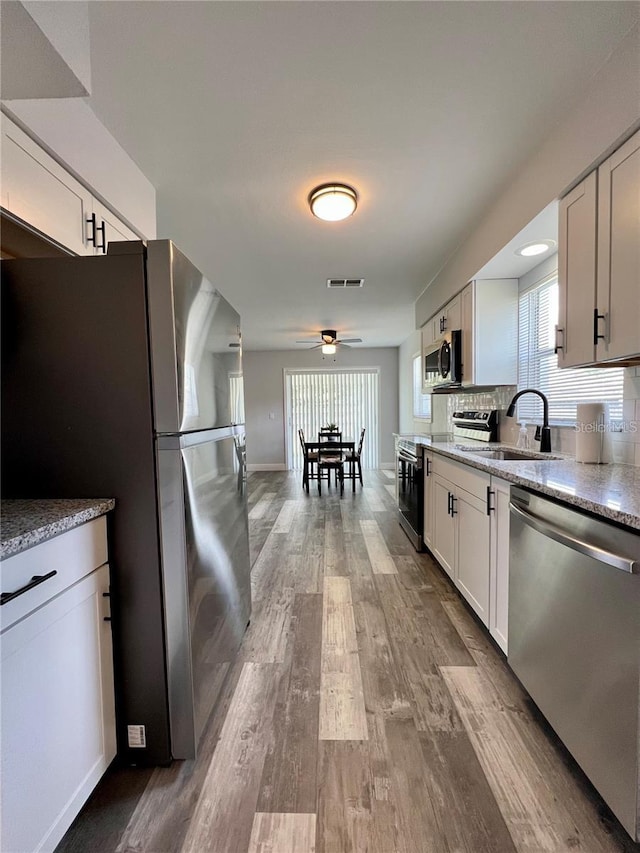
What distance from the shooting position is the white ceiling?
4.09 ft

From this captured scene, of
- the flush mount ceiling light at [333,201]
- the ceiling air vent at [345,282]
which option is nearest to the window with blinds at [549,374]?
the flush mount ceiling light at [333,201]

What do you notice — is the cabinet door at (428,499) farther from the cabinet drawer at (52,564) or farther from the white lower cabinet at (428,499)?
the cabinet drawer at (52,564)

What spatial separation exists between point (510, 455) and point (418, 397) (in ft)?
12.8

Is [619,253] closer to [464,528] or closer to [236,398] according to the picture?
[464,528]

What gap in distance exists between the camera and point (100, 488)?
123 centimetres

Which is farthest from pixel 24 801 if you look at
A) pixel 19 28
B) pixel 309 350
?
pixel 309 350

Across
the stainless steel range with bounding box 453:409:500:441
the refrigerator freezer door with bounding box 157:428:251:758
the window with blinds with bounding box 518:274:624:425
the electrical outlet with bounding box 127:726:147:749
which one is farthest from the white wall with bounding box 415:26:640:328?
the electrical outlet with bounding box 127:726:147:749

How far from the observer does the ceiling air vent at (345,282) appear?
377cm

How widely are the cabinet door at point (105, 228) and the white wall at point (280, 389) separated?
19.5 feet

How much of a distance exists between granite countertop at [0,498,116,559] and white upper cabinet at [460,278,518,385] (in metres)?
2.68

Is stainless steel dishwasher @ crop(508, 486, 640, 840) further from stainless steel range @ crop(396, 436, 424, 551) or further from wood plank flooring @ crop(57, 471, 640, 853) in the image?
stainless steel range @ crop(396, 436, 424, 551)

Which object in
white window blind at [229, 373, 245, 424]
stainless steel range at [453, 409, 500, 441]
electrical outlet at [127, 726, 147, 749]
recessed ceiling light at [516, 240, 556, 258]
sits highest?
Result: recessed ceiling light at [516, 240, 556, 258]

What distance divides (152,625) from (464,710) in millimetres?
1266

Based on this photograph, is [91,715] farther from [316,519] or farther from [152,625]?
[316,519]
